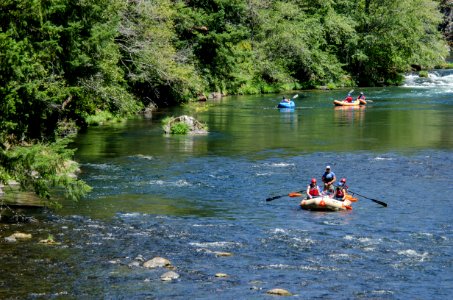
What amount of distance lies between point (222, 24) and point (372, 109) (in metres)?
17.8

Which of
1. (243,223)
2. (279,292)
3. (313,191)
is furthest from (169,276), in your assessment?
(313,191)

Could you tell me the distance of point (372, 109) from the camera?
65.0 meters

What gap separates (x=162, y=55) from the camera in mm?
57375

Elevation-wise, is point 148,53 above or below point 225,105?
above

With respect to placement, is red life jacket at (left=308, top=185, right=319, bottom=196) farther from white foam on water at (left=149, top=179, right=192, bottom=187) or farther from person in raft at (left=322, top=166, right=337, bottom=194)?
white foam on water at (left=149, top=179, right=192, bottom=187)

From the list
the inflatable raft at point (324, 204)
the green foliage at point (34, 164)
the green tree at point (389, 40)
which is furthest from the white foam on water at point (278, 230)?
the green tree at point (389, 40)

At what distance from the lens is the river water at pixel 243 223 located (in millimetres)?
19750

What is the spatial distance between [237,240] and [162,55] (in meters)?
35.1

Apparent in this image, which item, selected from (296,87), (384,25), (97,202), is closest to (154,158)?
(97,202)

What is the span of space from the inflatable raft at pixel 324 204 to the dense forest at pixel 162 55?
27.6 feet

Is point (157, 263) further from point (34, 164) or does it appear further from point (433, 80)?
point (433, 80)

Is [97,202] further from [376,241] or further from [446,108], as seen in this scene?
[446,108]

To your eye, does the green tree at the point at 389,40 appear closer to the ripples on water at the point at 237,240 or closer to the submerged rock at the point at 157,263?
the ripples on water at the point at 237,240

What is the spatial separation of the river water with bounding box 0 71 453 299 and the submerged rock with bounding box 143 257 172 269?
288mm
